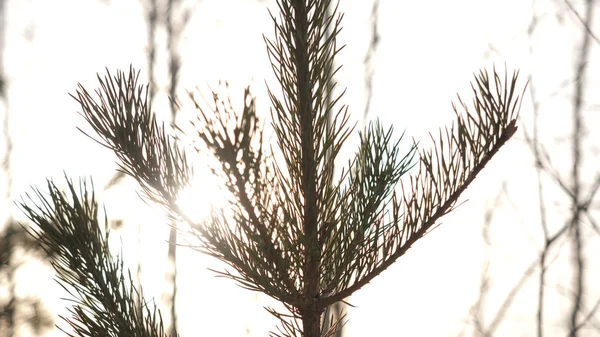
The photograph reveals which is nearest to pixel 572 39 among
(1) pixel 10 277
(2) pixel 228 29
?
(2) pixel 228 29

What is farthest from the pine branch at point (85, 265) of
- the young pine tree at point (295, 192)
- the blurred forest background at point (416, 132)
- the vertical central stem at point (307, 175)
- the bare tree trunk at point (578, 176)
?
the bare tree trunk at point (578, 176)

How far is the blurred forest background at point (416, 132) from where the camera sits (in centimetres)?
223

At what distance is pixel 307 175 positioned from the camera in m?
0.50

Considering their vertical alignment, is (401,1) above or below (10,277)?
above

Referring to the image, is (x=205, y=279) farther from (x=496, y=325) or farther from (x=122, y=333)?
(x=122, y=333)

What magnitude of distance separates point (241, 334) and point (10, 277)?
114cm

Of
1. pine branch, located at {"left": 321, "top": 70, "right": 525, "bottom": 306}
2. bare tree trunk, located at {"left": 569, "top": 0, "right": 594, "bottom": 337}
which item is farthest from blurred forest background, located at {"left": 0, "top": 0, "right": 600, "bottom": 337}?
pine branch, located at {"left": 321, "top": 70, "right": 525, "bottom": 306}

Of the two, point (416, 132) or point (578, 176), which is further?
point (578, 176)

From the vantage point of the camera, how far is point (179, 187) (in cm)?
51

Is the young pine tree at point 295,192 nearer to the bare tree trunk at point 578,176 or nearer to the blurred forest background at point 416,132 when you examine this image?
the blurred forest background at point 416,132

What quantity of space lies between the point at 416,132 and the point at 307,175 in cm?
168

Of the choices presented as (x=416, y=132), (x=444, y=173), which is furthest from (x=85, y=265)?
(x=416, y=132)

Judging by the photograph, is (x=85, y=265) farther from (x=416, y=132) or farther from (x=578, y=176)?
(x=578, y=176)

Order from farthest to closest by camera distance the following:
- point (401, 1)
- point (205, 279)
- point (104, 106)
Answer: point (401, 1)
point (205, 279)
point (104, 106)
